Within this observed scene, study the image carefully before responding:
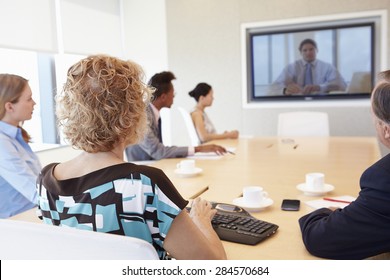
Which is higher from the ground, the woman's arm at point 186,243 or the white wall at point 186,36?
the white wall at point 186,36

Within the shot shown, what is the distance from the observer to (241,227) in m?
1.30

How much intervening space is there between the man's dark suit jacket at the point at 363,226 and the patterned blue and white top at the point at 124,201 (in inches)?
17.0

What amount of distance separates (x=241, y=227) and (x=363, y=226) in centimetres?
39

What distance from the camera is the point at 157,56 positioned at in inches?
228

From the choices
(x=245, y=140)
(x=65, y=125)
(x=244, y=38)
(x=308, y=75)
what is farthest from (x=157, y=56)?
(x=65, y=125)

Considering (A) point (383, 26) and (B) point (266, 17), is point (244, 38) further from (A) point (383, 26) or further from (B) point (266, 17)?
(A) point (383, 26)

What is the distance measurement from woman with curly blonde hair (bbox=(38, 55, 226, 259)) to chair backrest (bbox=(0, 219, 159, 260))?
20cm

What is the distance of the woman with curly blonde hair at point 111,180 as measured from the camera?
1.03 meters

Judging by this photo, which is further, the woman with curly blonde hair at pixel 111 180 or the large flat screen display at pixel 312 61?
the large flat screen display at pixel 312 61

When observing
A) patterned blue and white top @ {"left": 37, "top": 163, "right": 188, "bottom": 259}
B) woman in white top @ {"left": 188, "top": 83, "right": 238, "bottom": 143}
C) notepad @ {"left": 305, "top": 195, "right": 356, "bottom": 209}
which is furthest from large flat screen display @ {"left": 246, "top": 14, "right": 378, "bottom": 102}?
patterned blue and white top @ {"left": 37, "top": 163, "right": 188, "bottom": 259}

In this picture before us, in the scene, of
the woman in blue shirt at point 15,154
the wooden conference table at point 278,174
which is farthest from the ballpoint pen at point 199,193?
the woman in blue shirt at point 15,154

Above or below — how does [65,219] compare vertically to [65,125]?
below

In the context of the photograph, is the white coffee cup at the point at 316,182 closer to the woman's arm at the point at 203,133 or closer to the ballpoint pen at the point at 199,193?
the ballpoint pen at the point at 199,193
